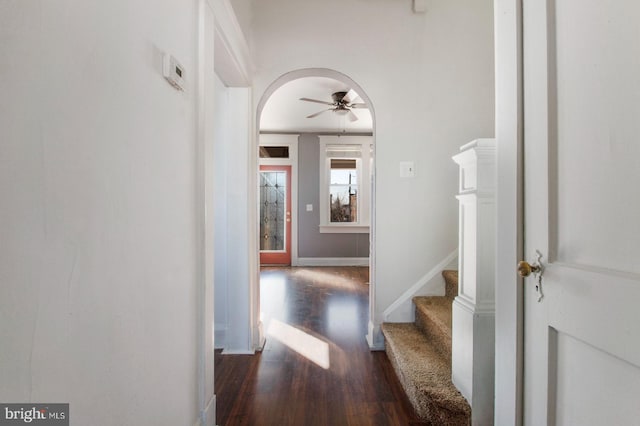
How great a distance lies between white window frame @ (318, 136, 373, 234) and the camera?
20.0ft

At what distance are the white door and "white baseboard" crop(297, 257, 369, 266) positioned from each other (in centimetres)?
531

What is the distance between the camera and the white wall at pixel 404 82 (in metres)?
2.40

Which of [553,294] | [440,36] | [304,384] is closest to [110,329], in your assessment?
[553,294]

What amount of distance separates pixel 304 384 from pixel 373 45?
2500 millimetres

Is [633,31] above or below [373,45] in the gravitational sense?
below

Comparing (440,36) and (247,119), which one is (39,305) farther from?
(440,36)

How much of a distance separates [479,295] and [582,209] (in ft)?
2.52

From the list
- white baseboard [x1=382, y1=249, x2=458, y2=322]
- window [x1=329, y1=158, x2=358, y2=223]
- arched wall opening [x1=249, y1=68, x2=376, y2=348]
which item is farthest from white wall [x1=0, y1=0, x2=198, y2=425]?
window [x1=329, y1=158, x2=358, y2=223]

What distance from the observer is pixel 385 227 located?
2.40m

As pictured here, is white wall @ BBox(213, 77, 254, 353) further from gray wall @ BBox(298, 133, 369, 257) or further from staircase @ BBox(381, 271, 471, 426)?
gray wall @ BBox(298, 133, 369, 257)

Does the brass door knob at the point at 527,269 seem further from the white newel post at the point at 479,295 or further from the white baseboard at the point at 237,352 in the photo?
the white baseboard at the point at 237,352

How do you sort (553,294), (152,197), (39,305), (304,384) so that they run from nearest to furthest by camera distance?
1. (39,305)
2. (553,294)
3. (152,197)
4. (304,384)

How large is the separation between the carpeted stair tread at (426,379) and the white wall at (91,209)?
115cm

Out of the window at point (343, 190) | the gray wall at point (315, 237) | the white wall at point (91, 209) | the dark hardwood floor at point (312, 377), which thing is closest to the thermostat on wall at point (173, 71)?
the white wall at point (91, 209)
